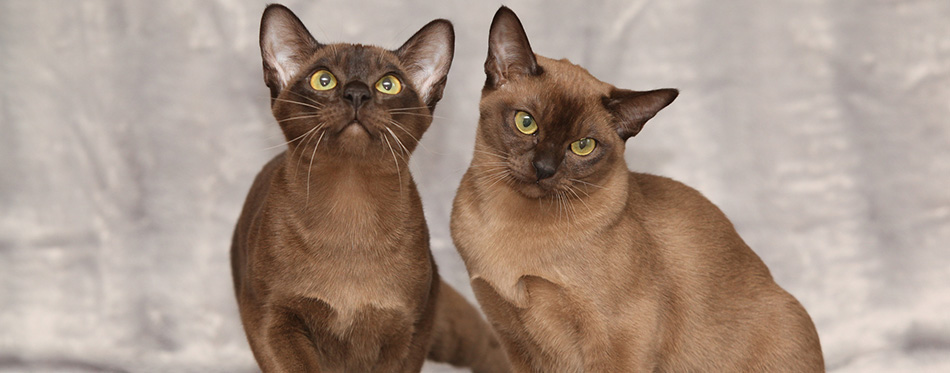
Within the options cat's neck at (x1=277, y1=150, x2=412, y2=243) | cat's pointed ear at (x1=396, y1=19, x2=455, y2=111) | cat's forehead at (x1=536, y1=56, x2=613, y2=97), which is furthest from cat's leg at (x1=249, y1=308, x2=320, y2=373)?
cat's forehead at (x1=536, y1=56, x2=613, y2=97)

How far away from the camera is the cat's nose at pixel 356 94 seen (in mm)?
2229

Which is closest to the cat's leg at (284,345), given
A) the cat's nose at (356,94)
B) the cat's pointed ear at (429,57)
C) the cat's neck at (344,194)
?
the cat's neck at (344,194)

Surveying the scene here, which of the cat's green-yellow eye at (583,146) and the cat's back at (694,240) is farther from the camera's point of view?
the cat's back at (694,240)

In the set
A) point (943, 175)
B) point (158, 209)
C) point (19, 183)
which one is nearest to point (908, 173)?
point (943, 175)

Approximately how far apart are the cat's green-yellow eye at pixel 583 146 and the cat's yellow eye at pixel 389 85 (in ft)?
1.45

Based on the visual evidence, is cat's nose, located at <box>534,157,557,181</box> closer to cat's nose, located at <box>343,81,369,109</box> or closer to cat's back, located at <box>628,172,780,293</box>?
cat's back, located at <box>628,172,780,293</box>

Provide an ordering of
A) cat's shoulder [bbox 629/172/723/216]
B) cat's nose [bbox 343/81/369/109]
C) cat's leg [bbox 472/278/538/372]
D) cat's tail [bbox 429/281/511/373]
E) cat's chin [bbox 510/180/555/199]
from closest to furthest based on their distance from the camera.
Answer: cat's nose [bbox 343/81/369/109] → cat's chin [bbox 510/180/555/199] → cat's leg [bbox 472/278/538/372] → cat's shoulder [bbox 629/172/723/216] → cat's tail [bbox 429/281/511/373]

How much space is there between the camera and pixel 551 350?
2426mm

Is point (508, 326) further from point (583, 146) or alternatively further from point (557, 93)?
point (557, 93)

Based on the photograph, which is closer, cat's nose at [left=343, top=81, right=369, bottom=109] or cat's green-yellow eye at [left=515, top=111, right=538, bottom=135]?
cat's nose at [left=343, top=81, right=369, bottom=109]

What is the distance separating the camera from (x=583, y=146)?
2375mm

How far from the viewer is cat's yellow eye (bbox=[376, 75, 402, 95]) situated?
2.36 m

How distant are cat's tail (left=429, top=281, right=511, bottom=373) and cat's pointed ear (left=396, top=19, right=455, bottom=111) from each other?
2.44 ft

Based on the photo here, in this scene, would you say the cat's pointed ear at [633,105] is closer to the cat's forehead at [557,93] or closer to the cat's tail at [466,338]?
the cat's forehead at [557,93]
